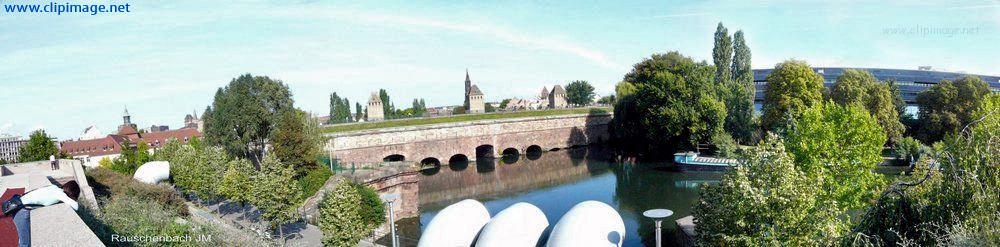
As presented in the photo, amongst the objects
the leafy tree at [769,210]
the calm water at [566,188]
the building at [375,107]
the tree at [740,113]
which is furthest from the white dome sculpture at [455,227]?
the building at [375,107]

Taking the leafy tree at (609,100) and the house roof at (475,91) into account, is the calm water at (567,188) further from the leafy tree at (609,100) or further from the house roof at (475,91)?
the house roof at (475,91)

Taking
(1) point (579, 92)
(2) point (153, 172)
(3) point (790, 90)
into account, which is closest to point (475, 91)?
(1) point (579, 92)

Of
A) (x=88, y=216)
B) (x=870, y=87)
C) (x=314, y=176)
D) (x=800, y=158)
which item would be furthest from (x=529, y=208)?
(x=870, y=87)

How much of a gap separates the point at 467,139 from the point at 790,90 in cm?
2632

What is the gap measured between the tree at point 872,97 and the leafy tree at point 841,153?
76.4 ft

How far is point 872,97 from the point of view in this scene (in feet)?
133

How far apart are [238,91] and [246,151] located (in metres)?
3.88

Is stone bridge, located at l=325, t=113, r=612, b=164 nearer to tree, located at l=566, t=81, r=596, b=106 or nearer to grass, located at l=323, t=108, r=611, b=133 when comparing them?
grass, located at l=323, t=108, r=611, b=133

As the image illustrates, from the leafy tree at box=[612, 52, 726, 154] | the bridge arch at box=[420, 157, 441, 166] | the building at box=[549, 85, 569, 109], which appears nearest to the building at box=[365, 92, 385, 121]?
the building at box=[549, 85, 569, 109]

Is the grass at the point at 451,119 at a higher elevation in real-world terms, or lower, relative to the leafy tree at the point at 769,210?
higher

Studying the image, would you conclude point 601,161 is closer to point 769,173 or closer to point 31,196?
point 769,173

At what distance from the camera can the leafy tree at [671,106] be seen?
42312mm

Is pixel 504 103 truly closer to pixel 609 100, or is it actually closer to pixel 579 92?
pixel 579 92

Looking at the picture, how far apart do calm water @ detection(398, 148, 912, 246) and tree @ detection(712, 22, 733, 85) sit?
15265mm
